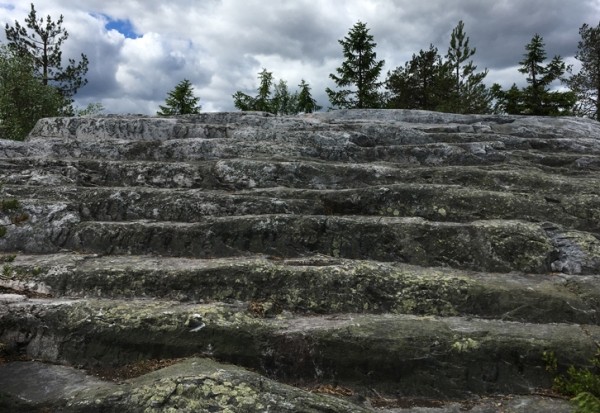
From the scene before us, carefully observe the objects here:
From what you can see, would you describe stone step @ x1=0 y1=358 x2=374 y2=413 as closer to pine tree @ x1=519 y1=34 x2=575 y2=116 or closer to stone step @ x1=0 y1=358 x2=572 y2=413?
stone step @ x1=0 y1=358 x2=572 y2=413

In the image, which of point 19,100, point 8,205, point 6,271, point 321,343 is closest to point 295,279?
point 321,343

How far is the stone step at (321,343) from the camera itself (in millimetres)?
6324

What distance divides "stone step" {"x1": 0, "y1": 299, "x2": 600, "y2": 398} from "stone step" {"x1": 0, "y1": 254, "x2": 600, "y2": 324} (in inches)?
13.2

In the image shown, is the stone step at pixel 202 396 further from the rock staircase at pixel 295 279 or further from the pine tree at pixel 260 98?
the pine tree at pixel 260 98

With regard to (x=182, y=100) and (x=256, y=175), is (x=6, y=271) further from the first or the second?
(x=182, y=100)

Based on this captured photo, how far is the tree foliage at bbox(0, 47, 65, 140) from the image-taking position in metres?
35.6

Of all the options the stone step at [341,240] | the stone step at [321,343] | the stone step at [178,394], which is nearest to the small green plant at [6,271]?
the stone step at [321,343]

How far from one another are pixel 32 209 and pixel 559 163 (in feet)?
50.6

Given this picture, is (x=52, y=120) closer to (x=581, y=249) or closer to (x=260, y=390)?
(x=260, y=390)

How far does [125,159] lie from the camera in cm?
1496

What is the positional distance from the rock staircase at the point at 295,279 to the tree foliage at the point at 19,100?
24627 mm

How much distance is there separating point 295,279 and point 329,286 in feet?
2.13

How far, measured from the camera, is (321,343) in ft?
21.8

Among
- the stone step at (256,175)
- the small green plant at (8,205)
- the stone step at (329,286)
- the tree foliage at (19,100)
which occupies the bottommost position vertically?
the stone step at (329,286)
